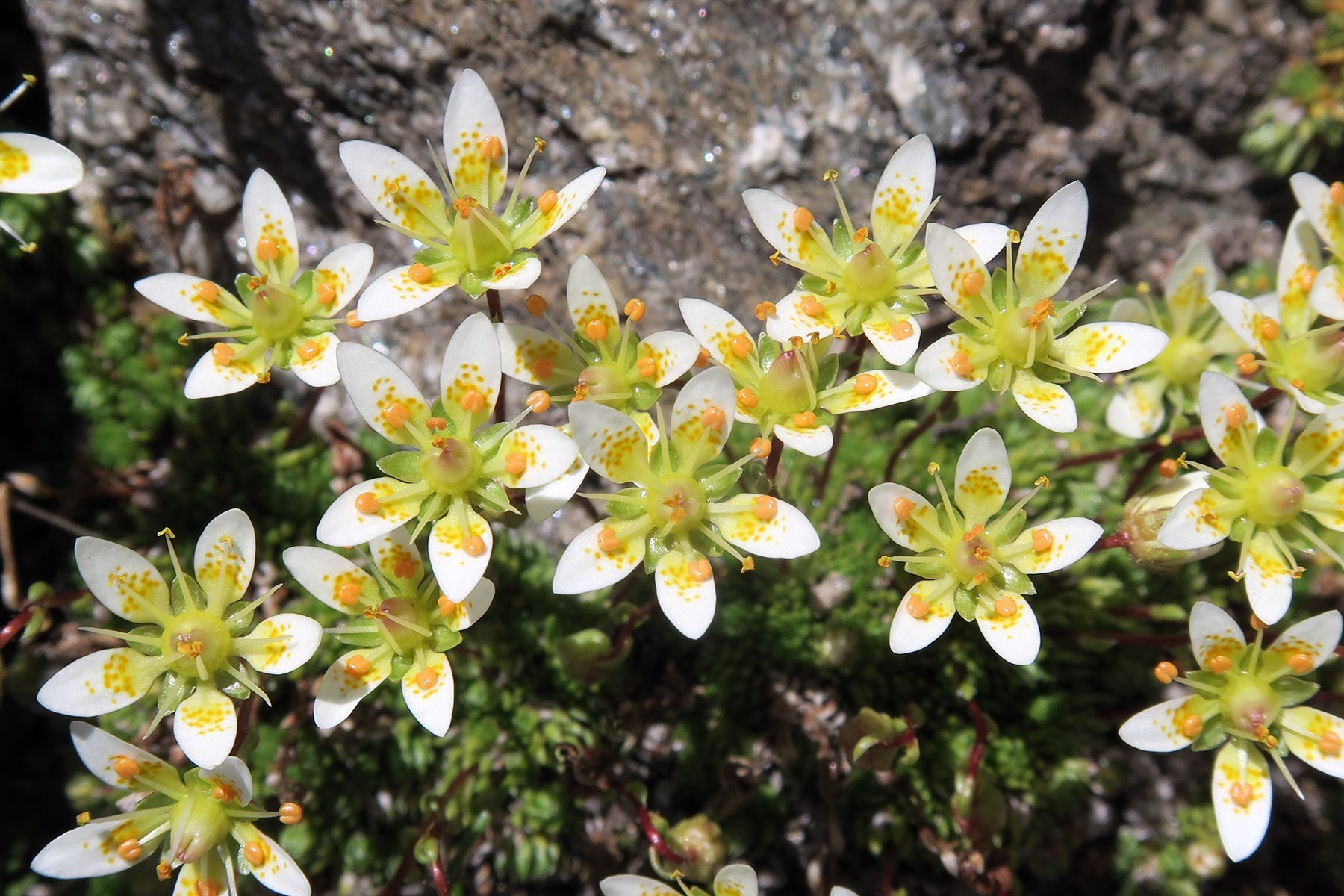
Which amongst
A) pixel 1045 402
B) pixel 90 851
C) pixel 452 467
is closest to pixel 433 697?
pixel 452 467

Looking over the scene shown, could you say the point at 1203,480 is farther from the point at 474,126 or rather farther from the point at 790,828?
the point at 474,126

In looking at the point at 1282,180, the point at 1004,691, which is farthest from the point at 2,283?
the point at 1282,180

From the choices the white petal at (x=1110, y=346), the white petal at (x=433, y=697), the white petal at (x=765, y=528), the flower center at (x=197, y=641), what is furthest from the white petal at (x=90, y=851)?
the white petal at (x=1110, y=346)

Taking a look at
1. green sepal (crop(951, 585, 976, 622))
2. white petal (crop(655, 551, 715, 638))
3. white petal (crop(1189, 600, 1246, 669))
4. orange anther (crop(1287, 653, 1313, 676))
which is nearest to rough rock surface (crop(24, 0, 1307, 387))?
white petal (crop(655, 551, 715, 638))

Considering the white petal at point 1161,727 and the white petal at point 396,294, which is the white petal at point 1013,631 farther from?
the white petal at point 396,294

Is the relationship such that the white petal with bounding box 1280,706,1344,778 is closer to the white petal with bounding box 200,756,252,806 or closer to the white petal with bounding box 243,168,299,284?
the white petal with bounding box 200,756,252,806

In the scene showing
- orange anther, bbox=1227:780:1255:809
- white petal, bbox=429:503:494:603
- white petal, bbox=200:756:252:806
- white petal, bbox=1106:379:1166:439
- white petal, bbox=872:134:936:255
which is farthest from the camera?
white petal, bbox=1106:379:1166:439
